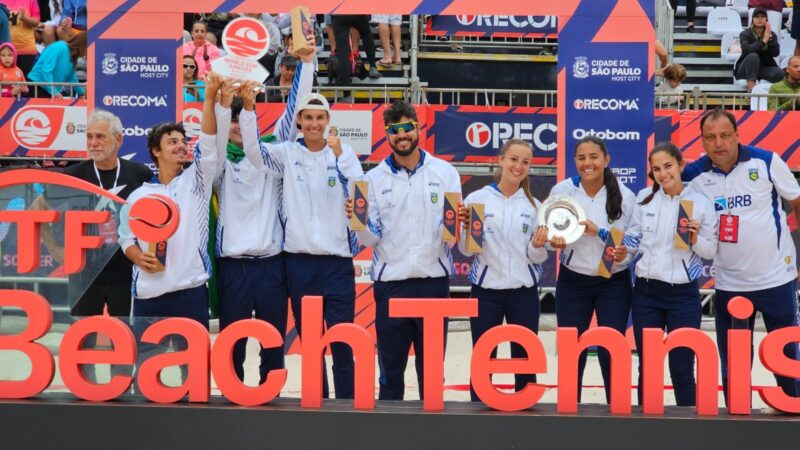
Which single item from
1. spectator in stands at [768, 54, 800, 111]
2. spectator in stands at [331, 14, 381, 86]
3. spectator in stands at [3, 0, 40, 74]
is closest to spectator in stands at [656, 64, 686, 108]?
spectator in stands at [768, 54, 800, 111]

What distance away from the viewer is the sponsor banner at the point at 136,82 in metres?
8.24

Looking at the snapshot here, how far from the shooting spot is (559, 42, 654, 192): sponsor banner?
8.43m

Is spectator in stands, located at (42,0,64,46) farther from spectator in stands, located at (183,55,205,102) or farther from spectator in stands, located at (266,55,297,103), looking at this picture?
spectator in stands, located at (266,55,297,103)

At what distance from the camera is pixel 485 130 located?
11.6m

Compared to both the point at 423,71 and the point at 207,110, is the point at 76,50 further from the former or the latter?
the point at 207,110

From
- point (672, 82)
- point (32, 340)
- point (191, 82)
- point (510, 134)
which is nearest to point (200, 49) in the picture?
point (191, 82)

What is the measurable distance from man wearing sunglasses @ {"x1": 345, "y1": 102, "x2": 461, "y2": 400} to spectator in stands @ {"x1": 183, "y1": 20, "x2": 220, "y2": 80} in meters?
6.63

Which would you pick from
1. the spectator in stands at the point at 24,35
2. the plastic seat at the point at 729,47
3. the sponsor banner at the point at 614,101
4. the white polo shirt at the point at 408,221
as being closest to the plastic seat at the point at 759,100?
the plastic seat at the point at 729,47

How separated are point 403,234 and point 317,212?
0.48 meters

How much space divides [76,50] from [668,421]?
1096 cm

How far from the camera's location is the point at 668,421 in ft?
16.2

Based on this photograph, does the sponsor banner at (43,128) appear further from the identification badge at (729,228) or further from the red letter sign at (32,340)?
the identification badge at (729,228)

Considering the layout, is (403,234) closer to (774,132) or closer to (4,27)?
(774,132)

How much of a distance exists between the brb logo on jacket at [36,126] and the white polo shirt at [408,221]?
248 inches
